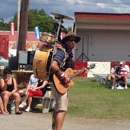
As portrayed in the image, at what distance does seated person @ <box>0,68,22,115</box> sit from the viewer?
13039 millimetres

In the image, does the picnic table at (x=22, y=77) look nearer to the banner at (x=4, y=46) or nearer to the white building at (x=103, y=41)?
the banner at (x=4, y=46)

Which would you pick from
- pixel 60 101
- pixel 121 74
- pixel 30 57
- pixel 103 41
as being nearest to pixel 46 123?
pixel 60 101

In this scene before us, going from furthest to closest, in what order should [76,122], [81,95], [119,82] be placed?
[119,82]
[81,95]
[76,122]

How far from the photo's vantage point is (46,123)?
37.5ft

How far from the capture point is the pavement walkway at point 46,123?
10789 mm

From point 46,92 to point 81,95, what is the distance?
204 inches

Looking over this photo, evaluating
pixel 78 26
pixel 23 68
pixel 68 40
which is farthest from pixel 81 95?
pixel 78 26

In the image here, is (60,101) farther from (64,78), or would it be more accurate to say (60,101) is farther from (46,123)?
(46,123)

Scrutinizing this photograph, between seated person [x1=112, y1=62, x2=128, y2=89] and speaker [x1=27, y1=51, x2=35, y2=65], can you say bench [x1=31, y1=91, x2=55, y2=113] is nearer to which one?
speaker [x1=27, y1=51, x2=35, y2=65]

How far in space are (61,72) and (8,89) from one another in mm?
5419

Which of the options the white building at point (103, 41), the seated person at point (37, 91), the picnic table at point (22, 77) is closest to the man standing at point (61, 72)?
the seated person at point (37, 91)

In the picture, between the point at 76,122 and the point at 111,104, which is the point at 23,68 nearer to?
the point at 111,104

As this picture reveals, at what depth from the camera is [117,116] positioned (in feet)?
43.0

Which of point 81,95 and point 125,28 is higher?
point 125,28
